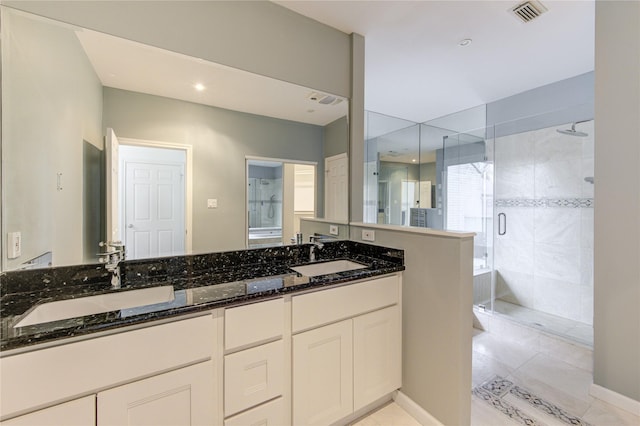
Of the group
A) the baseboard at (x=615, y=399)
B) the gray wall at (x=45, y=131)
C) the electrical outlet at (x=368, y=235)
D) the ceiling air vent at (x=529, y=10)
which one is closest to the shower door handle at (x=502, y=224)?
the baseboard at (x=615, y=399)

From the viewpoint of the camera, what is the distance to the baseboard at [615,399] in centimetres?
167

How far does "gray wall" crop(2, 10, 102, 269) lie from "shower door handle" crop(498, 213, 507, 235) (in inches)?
158

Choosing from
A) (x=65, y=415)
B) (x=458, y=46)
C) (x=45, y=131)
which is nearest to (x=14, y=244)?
(x=45, y=131)

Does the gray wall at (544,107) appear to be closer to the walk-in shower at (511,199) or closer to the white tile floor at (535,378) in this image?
the walk-in shower at (511,199)

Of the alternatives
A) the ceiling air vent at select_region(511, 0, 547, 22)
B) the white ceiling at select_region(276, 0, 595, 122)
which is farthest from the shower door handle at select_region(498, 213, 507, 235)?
the ceiling air vent at select_region(511, 0, 547, 22)

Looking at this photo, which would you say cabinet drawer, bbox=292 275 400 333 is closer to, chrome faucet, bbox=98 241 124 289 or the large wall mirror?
the large wall mirror

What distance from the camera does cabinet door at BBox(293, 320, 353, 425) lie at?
4.39 ft

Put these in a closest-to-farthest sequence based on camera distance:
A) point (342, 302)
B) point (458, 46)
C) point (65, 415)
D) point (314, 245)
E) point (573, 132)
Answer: point (65, 415) → point (342, 302) → point (314, 245) → point (458, 46) → point (573, 132)

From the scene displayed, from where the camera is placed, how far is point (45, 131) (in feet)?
3.97

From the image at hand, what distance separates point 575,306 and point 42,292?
432 cm

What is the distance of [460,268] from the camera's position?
143 cm

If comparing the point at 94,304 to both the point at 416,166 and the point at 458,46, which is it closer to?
the point at 458,46

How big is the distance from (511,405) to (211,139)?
8.37 ft

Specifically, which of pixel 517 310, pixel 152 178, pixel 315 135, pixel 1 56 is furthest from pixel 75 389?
pixel 517 310
